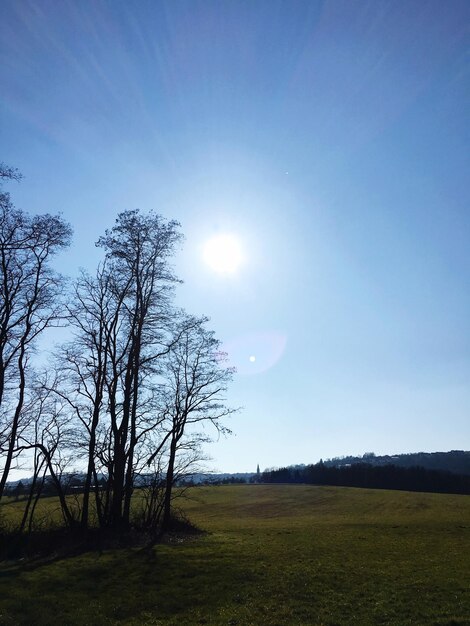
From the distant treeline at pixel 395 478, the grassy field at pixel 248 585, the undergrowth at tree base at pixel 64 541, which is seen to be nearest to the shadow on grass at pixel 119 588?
the grassy field at pixel 248 585

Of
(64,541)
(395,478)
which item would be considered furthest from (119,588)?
(395,478)

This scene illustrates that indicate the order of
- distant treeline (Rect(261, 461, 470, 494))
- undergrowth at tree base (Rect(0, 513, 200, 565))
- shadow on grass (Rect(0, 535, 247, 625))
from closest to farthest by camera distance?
shadow on grass (Rect(0, 535, 247, 625))
undergrowth at tree base (Rect(0, 513, 200, 565))
distant treeline (Rect(261, 461, 470, 494))

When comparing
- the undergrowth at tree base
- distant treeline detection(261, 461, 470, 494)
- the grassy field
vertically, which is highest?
distant treeline detection(261, 461, 470, 494)

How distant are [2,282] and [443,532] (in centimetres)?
3587

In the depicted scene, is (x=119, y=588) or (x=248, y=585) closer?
(x=119, y=588)

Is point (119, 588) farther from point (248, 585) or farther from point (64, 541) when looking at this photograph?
point (64, 541)

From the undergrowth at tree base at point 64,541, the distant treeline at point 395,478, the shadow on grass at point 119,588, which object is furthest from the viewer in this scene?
the distant treeline at point 395,478

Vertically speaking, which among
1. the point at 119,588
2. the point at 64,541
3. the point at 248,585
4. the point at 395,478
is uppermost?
the point at 395,478

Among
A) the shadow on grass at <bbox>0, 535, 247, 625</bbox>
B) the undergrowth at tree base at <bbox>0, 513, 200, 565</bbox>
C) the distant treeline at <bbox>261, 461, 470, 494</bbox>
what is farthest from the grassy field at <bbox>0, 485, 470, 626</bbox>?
the distant treeline at <bbox>261, 461, 470, 494</bbox>

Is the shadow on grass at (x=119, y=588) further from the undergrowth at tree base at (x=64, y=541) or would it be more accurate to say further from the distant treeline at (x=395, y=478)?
the distant treeline at (x=395, y=478)

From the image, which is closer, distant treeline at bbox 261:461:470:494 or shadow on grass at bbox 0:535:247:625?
shadow on grass at bbox 0:535:247:625

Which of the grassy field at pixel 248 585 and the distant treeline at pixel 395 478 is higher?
the distant treeline at pixel 395 478

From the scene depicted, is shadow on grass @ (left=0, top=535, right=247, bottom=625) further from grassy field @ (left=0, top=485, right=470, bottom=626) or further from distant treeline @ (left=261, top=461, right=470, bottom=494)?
distant treeline @ (left=261, top=461, right=470, bottom=494)

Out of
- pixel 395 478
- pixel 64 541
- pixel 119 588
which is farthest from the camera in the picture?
pixel 395 478
